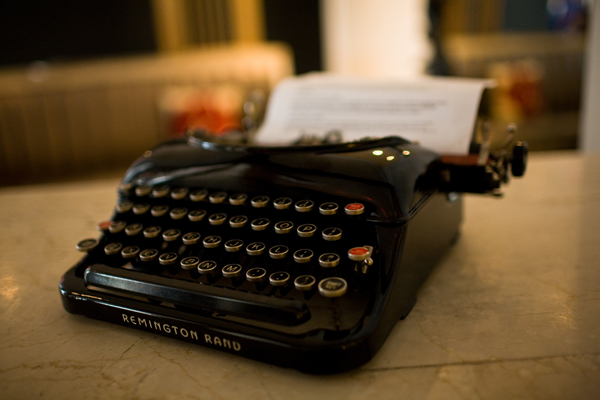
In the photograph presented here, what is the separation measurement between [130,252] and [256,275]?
0.25 metres

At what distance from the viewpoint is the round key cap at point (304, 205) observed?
0.73 m

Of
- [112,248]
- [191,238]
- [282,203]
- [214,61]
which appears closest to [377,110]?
[282,203]

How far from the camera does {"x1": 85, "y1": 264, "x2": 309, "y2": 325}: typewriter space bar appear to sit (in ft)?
2.02

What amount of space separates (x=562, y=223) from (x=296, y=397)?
2.51ft

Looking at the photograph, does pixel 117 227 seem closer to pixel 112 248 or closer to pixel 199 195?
pixel 112 248

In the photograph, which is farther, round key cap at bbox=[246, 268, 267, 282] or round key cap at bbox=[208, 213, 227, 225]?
round key cap at bbox=[208, 213, 227, 225]

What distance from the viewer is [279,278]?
0.66 meters

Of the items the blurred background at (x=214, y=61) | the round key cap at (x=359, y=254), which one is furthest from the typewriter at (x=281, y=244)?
the blurred background at (x=214, y=61)

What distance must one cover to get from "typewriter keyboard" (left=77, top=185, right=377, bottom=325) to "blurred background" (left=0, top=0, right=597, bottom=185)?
2.70 m

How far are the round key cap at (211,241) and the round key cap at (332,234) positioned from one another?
179 millimetres

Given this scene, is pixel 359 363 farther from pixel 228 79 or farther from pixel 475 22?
pixel 475 22

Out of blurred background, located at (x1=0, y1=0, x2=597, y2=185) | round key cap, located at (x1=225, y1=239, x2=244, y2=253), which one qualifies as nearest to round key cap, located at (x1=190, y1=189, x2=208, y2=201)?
round key cap, located at (x1=225, y1=239, x2=244, y2=253)

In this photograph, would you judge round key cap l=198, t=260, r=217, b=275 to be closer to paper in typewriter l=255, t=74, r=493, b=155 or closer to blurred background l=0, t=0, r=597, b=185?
paper in typewriter l=255, t=74, r=493, b=155

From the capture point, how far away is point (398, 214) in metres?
0.69
